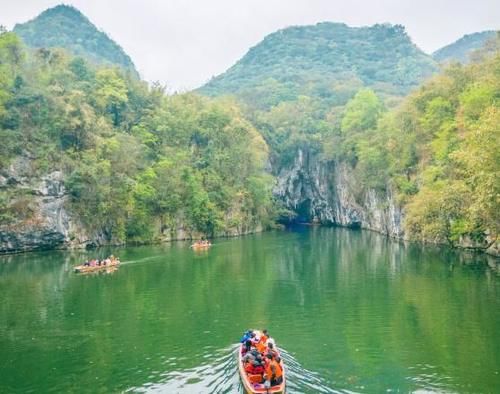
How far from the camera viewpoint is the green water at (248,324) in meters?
16.3

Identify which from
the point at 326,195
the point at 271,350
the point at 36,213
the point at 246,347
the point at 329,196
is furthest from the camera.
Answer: the point at 326,195

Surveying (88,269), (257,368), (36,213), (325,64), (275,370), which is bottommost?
(257,368)

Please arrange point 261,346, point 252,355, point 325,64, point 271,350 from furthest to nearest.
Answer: point 325,64, point 261,346, point 271,350, point 252,355

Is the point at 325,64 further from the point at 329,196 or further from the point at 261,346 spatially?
the point at 261,346

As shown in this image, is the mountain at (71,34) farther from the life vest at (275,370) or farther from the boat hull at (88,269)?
the life vest at (275,370)

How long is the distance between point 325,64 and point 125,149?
116439 mm

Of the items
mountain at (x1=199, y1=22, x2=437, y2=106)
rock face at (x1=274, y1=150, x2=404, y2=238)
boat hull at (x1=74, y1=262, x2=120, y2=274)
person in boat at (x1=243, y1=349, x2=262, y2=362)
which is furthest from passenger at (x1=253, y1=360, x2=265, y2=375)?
mountain at (x1=199, y1=22, x2=437, y2=106)

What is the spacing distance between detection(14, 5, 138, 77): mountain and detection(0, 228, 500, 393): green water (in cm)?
11465

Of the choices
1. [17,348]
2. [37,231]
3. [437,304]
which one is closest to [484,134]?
[437,304]

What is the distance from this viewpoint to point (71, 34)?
148125 millimetres

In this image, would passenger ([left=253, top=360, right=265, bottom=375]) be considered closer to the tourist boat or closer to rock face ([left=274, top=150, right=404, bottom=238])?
the tourist boat

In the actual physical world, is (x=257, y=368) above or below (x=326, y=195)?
below

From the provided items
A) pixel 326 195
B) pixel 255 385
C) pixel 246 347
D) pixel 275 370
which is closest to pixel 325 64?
pixel 326 195

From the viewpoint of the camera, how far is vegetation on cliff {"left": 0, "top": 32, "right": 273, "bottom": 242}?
174 feet
